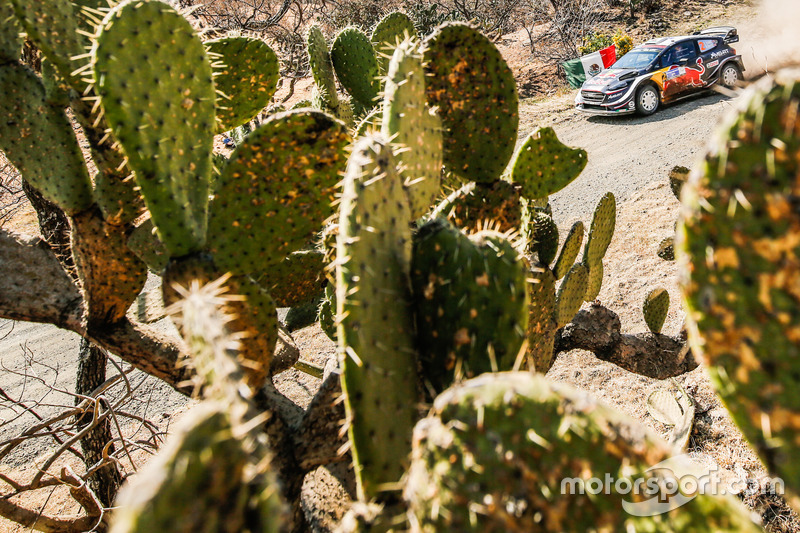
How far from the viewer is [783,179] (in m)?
0.64

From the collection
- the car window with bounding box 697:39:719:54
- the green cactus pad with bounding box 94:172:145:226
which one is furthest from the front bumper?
the green cactus pad with bounding box 94:172:145:226

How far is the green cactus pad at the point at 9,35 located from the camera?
74.7 inches

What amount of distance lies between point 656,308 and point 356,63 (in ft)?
Answer: 7.92

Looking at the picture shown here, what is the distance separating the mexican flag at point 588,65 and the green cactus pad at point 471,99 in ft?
38.0

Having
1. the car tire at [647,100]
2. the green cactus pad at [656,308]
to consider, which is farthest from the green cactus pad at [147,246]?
the car tire at [647,100]

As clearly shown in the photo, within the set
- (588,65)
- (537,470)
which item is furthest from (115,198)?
(588,65)

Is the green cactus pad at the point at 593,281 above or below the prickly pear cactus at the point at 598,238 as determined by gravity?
below

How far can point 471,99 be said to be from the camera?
2053 millimetres

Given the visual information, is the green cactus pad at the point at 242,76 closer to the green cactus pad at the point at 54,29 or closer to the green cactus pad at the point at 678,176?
the green cactus pad at the point at 54,29

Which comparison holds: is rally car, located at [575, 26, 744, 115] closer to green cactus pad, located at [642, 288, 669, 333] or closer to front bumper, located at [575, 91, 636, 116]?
front bumper, located at [575, 91, 636, 116]

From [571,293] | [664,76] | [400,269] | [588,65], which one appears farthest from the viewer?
[588,65]

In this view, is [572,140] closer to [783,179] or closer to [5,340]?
[5,340]

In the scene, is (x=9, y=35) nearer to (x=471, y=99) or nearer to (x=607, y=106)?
(x=471, y=99)

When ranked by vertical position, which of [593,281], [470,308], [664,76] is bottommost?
[664,76]
